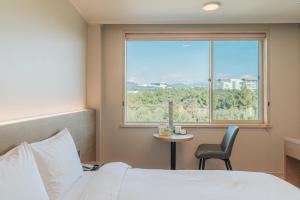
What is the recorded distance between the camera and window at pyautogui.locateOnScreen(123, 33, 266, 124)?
3.74 meters

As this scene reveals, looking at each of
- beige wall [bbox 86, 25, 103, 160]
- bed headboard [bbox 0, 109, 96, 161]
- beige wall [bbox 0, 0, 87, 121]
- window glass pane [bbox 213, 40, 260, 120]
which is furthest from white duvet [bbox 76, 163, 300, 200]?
window glass pane [bbox 213, 40, 260, 120]

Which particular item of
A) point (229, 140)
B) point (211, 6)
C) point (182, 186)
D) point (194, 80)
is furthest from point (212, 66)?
point (182, 186)

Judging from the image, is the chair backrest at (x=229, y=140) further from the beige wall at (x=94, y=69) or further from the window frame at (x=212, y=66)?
the beige wall at (x=94, y=69)

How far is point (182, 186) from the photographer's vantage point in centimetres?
175

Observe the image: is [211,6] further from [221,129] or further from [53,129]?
[53,129]

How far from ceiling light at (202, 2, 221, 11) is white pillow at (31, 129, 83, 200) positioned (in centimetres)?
217

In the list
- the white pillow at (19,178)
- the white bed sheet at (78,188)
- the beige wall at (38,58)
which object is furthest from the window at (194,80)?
the white pillow at (19,178)

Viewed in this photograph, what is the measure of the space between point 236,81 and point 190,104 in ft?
2.53

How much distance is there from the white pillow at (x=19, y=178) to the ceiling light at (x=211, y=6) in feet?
8.03

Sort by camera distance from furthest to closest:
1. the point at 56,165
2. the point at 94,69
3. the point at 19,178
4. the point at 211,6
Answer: the point at 94,69
the point at 211,6
the point at 56,165
the point at 19,178

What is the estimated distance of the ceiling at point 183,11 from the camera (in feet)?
9.42

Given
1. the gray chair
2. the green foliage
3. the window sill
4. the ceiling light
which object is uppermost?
the ceiling light

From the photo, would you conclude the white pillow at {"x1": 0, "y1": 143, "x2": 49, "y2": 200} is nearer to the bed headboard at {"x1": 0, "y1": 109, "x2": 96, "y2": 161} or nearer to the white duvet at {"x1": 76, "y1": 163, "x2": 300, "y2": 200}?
the bed headboard at {"x1": 0, "y1": 109, "x2": 96, "y2": 161}

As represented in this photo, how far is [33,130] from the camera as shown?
1.74 m
